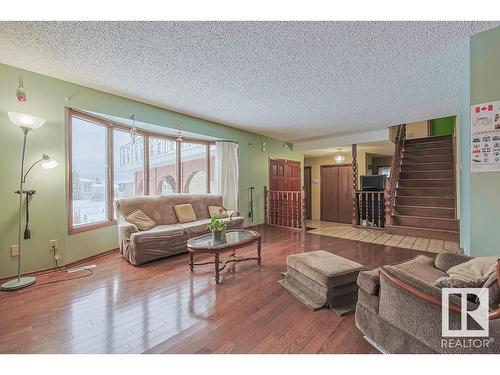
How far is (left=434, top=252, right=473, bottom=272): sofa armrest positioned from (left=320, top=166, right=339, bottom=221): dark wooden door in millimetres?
5332

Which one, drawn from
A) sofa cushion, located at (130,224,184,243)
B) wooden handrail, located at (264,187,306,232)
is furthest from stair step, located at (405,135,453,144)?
sofa cushion, located at (130,224,184,243)

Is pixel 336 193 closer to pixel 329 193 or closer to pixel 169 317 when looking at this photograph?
pixel 329 193

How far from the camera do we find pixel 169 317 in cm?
185

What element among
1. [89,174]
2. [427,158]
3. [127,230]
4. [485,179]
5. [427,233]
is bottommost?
[427,233]

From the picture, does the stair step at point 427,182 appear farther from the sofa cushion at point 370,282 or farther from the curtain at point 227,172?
the sofa cushion at point 370,282

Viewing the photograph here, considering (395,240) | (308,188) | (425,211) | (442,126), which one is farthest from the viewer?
(308,188)

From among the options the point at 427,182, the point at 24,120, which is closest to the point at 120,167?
the point at 24,120

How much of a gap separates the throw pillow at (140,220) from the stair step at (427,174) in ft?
19.7

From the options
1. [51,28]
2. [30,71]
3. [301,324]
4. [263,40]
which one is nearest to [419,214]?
[301,324]

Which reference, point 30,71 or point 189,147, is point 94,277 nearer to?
point 30,71

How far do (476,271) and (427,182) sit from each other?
505 cm

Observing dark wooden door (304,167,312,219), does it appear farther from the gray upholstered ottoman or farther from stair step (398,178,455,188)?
the gray upholstered ottoman

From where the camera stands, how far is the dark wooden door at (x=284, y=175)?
252 inches

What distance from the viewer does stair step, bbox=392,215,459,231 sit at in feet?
14.2
